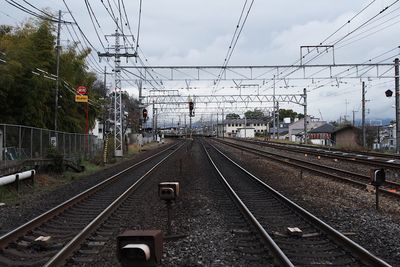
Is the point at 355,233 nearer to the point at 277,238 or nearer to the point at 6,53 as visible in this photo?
the point at 277,238

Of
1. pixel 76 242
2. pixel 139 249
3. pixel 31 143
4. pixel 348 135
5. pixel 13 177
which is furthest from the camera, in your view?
pixel 348 135

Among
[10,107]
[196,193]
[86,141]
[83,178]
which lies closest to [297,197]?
[196,193]

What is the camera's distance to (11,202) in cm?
1491

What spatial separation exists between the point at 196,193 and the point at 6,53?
58.2 feet

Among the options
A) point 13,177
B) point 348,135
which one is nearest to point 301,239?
point 13,177

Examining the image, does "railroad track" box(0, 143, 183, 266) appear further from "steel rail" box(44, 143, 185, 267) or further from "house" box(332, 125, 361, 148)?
"house" box(332, 125, 361, 148)

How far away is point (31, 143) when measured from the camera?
24172 millimetres

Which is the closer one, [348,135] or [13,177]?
[13,177]

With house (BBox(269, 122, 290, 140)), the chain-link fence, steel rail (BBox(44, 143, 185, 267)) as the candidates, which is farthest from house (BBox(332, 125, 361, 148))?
house (BBox(269, 122, 290, 140))

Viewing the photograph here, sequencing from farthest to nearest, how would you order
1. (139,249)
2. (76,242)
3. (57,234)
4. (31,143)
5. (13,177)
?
(31,143)
(13,177)
(57,234)
(76,242)
(139,249)

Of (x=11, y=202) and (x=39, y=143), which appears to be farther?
(x=39, y=143)

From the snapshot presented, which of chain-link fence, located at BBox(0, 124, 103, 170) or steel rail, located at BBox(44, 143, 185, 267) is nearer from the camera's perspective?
steel rail, located at BBox(44, 143, 185, 267)

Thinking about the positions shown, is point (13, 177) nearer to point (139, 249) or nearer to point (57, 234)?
A: point (57, 234)

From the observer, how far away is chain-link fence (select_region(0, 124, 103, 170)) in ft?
69.3
